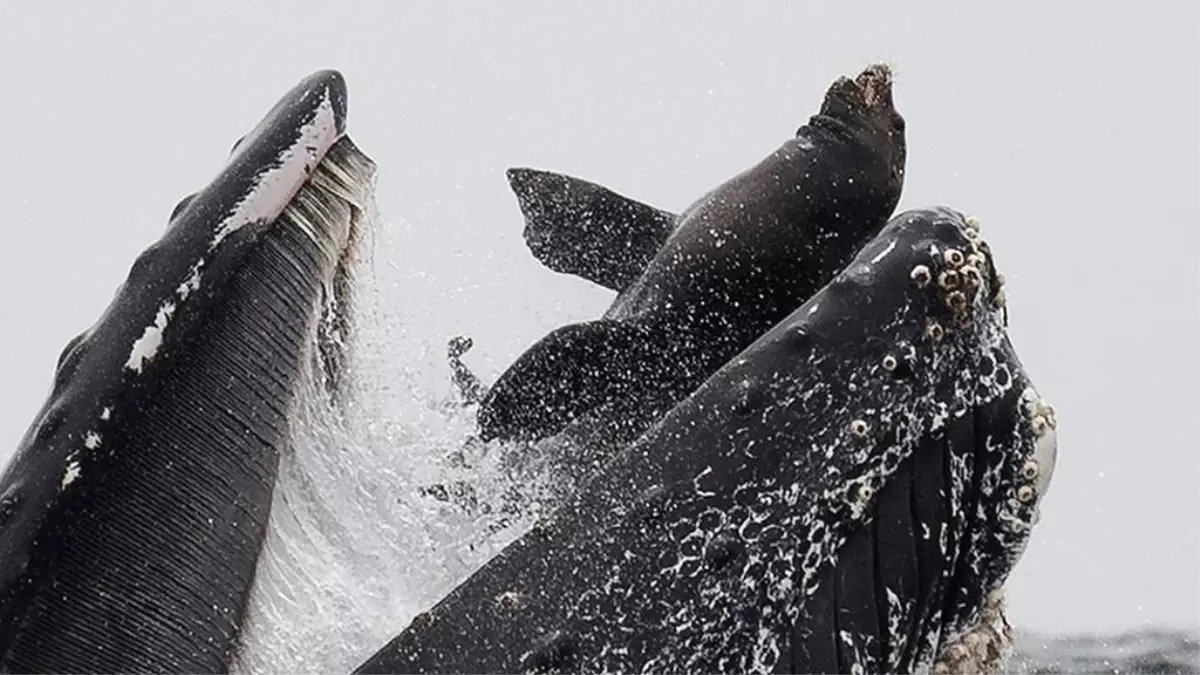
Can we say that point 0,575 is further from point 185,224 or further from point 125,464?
point 185,224

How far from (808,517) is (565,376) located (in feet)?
4.28

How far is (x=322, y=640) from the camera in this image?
16.6 ft

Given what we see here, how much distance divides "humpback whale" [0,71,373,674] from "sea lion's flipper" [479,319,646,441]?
645mm

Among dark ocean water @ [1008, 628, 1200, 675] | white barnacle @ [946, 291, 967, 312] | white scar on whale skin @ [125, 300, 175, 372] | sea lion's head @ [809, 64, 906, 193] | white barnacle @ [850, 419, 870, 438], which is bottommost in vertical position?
dark ocean water @ [1008, 628, 1200, 675]

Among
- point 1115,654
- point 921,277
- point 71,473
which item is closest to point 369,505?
point 71,473

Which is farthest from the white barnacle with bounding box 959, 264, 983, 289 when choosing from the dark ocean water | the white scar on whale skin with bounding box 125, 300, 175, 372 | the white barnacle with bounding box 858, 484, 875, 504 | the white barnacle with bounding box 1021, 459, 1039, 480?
the dark ocean water

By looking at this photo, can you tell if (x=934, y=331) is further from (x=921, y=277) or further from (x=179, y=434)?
(x=179, y=434)

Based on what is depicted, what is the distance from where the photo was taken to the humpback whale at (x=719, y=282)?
559cm

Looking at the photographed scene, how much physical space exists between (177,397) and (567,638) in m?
0.99

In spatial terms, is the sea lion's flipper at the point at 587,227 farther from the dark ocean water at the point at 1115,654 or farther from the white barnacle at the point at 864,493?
the dark ocean water at the point at 1115,654

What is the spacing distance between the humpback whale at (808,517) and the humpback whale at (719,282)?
2.64 feet

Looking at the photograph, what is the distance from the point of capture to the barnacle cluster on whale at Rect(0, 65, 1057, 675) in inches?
175

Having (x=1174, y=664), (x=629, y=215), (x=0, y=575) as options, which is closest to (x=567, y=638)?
(x=0, y=575)

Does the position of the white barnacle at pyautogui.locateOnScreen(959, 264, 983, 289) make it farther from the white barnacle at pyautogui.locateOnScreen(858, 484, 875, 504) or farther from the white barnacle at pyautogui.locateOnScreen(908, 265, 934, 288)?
the white barnacle at pyautogui.locateOnScreen(858, 484, 875, 504)
